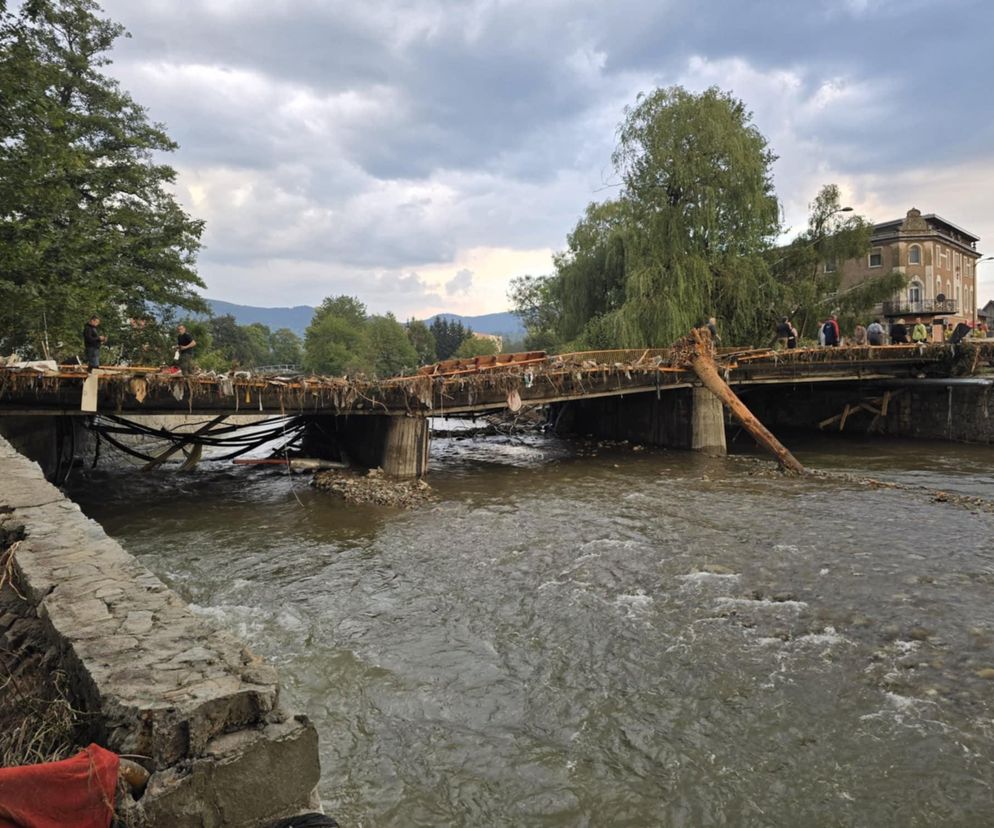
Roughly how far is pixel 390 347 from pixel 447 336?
2087 centimetres

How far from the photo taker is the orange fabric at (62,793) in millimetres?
2164

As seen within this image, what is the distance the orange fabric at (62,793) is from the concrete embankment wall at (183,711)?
122 millimetres

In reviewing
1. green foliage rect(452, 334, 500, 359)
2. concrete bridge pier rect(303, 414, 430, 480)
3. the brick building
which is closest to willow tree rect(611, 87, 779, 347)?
concrete bridge pier rect(303, 414, 430, 480)

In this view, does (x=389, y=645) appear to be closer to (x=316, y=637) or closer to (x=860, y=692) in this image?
(x=316, y=637)

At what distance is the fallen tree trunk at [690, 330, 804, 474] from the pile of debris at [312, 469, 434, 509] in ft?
30.2

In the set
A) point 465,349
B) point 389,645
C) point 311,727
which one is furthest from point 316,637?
point 465,349

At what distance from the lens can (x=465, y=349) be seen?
342 ft

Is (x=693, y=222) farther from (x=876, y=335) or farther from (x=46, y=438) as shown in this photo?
(x=46, y=438)

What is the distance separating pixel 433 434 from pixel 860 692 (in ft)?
77.1

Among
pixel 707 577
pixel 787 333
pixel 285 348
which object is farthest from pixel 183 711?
pixel 285 348

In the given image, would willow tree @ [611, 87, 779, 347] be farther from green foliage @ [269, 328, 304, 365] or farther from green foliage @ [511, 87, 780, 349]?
green foliage @ [269, 328, 304, 365]

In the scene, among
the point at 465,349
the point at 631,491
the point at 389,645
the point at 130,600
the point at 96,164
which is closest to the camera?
the point at 130,600

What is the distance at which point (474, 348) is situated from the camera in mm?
104375

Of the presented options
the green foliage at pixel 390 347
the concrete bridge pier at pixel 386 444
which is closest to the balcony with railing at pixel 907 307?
the concrete bridge pier at pixel 386 444
